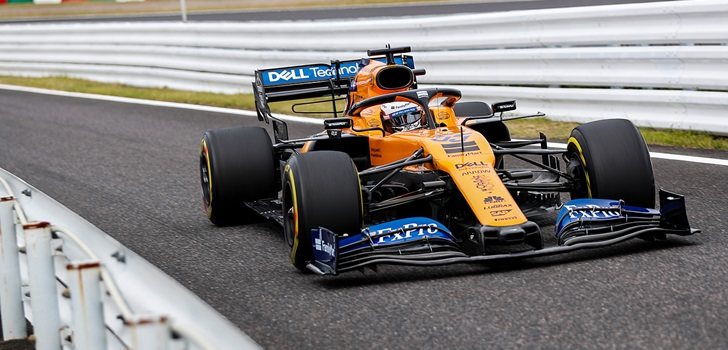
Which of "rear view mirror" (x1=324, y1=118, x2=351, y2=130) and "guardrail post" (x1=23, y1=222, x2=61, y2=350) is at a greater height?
"rear view mirror" (x1=324, y1=118, x2=351, y2=130)

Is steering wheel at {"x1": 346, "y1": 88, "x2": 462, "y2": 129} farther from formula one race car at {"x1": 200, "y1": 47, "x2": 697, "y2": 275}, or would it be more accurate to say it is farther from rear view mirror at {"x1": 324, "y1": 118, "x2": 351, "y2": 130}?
rear view mirror at {"x1": 324, "y1": 118, "x2": 351, "y2": 130}

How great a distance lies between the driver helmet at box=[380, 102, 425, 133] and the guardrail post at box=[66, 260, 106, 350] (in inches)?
154

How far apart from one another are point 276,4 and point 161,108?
1856cm

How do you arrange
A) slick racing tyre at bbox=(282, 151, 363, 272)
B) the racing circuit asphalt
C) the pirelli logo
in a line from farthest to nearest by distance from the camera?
the pirelli logo, slick racing tyre at bbox=(282, 151, 363, 272), the racing circuit asphalt

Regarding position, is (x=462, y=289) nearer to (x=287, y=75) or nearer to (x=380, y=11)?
(x=287, y=75)

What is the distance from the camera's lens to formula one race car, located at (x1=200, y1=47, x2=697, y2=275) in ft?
20.4

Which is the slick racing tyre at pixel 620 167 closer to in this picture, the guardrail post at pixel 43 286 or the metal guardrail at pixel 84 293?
the metal guardrail at pixel 84 293

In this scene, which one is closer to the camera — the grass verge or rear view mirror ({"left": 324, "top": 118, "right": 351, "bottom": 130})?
rear view mirror ({"left": 324, "top": 118, "right": 351, "bottom": 130})

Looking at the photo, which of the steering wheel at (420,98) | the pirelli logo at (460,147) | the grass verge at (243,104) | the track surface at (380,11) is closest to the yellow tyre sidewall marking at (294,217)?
the pirelli logo at (460,147)

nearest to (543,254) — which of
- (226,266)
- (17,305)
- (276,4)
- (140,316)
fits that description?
(226,266)

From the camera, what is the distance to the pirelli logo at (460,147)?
22.1 ft

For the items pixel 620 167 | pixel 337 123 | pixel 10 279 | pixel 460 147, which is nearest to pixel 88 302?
pixel 10 279

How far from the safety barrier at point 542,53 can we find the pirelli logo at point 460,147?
12.8 feet

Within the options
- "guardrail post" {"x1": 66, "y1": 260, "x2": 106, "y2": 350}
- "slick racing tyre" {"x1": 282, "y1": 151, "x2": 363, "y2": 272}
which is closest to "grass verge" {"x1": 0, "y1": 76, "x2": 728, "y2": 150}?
"slick racing tyre" {"x1": 282, "y1": 151, "x2": 363, "y2": 272}
